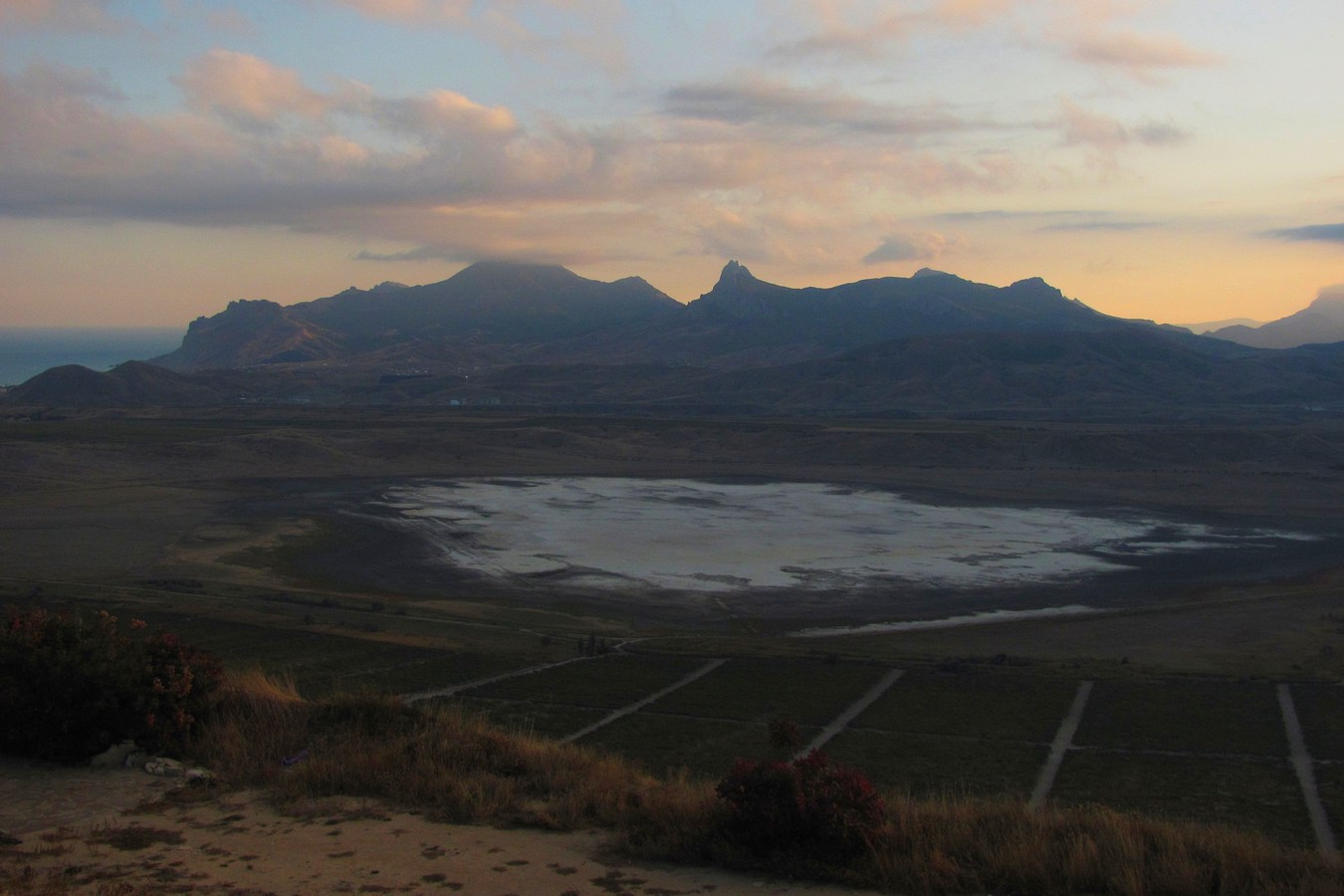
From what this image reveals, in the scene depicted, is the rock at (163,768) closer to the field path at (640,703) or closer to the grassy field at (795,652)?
the grassy field at (795,652)

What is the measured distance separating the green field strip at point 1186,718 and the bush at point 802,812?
16.9 meters

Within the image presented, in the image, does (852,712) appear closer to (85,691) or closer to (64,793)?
(85,691)

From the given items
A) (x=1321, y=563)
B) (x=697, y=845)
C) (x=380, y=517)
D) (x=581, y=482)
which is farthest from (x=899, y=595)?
(x=581, y=482)

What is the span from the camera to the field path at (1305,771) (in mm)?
18750

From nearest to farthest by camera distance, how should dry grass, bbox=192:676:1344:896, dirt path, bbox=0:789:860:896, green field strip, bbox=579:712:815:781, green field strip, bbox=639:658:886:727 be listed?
1. dirt path, bbox=0:789:860:896
2. dry grass, bbox=192:676:1344:896
3. green field strip, bbox=579:712:815:781
4. green field strip, bbox=639:658:886:727

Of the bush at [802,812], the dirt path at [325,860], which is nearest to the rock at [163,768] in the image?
the dirt path at [325,860]

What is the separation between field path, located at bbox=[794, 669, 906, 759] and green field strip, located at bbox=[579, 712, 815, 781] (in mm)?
401

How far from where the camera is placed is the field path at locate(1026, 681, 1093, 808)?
68.6 ft

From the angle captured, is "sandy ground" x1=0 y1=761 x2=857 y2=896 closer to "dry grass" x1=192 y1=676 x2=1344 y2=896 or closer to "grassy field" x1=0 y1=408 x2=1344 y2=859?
"dry grass" x1=192 y1=676 x2=1344 y2=896

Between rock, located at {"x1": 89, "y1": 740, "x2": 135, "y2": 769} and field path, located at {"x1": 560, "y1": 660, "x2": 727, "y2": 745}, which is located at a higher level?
rock, located at {"x1": 89, "y1": 740, "x2": 135, "y2": 769}

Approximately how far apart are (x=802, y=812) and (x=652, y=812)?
68.7 inches

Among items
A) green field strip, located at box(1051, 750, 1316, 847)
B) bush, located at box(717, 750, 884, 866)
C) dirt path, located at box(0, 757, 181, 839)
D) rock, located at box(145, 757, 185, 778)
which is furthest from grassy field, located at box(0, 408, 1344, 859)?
dirt path, located at box(0, 757, 181, 839)

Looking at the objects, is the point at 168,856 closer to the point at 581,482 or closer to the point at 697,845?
the point at 697,845

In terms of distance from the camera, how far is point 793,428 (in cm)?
12125
